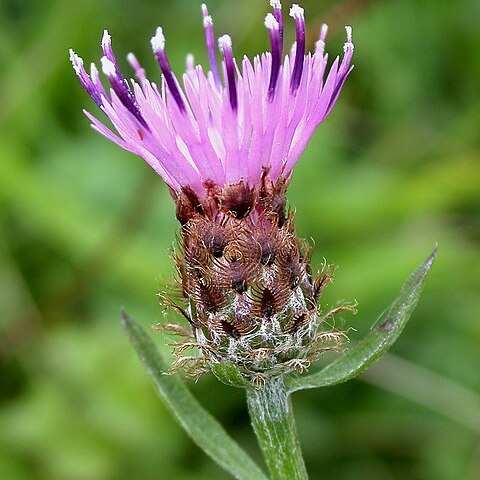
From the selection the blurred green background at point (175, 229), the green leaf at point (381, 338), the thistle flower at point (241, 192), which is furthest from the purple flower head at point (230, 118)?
the blurred green background at point (175, 229)

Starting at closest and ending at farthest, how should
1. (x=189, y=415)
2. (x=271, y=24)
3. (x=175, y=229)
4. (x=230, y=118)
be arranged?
1. (x=230, y=118)
2. (x=271, y=24)
3. (x=189, y=415)
4. (x=175, y=229)

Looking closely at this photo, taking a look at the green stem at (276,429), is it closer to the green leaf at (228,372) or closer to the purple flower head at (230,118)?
the green leaf at (228,372)

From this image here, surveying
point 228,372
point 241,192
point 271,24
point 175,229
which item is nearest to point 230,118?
point 241,192

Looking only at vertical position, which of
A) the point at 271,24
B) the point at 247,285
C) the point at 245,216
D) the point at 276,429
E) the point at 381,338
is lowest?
the point at 276,429

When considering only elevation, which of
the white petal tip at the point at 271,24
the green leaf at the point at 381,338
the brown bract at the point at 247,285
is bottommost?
the green leaf at the point at 381,338

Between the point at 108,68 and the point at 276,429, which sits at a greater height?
the point at 108,68

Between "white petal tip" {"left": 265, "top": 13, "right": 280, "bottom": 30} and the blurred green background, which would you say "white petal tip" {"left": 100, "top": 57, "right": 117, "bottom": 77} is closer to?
"white petal tip" {"left": 265, "top": 13, "right": 280, "bottom": 30}

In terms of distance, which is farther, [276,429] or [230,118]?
[276,429]

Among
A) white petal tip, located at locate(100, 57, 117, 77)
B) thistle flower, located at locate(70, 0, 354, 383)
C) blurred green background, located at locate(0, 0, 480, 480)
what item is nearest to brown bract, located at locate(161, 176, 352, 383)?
thistle flower, located at locate(70, 0, 354, 383)

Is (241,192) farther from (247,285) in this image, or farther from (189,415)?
(189,415)
